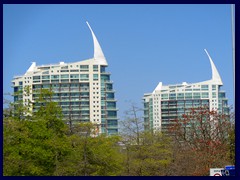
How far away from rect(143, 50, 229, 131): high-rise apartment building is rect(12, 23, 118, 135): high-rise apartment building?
699 mm

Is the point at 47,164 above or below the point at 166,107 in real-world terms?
below

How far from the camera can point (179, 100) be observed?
1309 cm

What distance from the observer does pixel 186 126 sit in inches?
507

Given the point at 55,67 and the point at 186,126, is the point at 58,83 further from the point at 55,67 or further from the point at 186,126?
the point at 186,126

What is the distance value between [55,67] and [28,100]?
71 centimetres

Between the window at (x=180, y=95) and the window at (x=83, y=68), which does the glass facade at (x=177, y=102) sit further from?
the window at (x=83, y=68)

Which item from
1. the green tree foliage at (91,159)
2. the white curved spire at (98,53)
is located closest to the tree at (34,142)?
the green tree foliage at (91,159)

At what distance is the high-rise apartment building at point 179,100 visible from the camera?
12.3 meters

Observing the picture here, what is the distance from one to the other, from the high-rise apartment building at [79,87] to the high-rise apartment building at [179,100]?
2.29 feet

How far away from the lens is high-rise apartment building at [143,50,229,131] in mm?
12320

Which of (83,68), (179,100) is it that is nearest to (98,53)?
(83,68)
